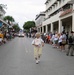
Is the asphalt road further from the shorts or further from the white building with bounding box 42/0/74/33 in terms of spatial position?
the white building with bounding box 42/0/74/33

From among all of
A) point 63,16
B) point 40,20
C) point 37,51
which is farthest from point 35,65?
point 40,20

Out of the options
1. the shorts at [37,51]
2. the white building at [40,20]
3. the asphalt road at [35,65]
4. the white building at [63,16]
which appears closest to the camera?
the asphalt road at [35,65]

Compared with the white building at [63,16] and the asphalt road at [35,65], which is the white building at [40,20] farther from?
the asphalt road at [35,65]

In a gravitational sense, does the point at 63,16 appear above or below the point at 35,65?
above

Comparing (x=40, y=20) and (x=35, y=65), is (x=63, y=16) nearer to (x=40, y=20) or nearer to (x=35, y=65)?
(x=35, y=65)

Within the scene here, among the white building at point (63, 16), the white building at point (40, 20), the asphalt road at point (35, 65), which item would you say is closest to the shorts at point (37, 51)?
the asphalt road at point (35, 65)

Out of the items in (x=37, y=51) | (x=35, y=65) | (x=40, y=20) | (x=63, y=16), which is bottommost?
(x=35, y=65)

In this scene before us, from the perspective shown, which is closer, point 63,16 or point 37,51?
point 37,51

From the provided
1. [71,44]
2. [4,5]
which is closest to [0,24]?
[4,5]

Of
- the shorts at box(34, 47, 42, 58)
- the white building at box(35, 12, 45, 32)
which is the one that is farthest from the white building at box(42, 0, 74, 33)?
the shorts at box(34, 47, 42, 58)

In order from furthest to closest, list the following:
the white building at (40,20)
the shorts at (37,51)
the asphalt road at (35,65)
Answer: the white building at (40,20)
the shorts at (37,51)
the asphalt road at (35,65)

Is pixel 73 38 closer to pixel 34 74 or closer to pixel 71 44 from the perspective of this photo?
pixel 71 44

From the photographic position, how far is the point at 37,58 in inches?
543

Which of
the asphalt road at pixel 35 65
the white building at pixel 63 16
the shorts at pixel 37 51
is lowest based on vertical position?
the asphalt road at pixel 35 65
